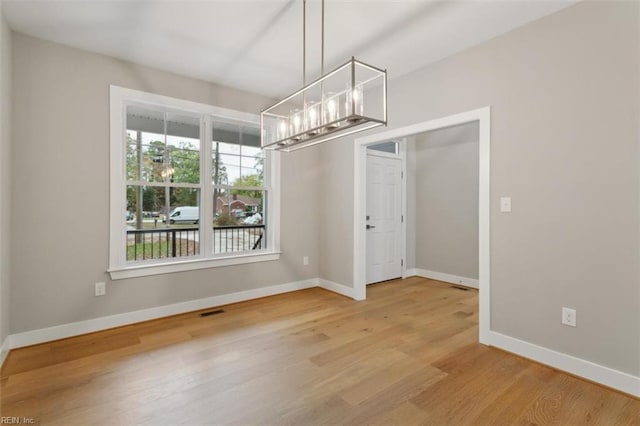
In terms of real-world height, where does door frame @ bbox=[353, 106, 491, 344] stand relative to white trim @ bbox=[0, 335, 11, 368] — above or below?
above

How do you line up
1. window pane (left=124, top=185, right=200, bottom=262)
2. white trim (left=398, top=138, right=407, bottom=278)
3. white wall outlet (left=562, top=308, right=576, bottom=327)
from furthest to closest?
white trim (left=398, top=138, right=407, bottom=278)
window pane (left=124, top=185, right=200, bottom=262)
white wall outlet (left=562, top=308, right=576, bottom=327)

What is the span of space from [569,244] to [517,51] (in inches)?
65.4

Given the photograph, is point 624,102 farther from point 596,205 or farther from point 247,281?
point 247,281

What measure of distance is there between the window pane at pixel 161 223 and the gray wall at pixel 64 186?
13.0 inches

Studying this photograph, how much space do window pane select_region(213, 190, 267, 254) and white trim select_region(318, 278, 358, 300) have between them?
3.52 feet

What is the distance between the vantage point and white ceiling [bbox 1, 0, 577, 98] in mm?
2400

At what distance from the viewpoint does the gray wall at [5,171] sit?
2467 mm

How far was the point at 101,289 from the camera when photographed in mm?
3146

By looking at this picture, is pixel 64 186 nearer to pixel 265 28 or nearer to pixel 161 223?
pixel 161 223

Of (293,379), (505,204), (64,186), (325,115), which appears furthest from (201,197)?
(505,204)

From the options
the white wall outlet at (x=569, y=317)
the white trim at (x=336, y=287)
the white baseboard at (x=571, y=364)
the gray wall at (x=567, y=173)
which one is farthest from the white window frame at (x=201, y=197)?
the white wall outlet at (x=569, y=317)

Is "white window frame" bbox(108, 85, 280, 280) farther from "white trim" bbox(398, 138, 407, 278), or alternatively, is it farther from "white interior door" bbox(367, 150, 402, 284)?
"white trim" bbox(398, 138, 407, 278)

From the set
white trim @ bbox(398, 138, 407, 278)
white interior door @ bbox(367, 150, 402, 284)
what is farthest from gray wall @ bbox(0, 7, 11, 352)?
white trim @ bbox(398, 138, 407, 278)

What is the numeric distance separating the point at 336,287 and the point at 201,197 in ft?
7.38
